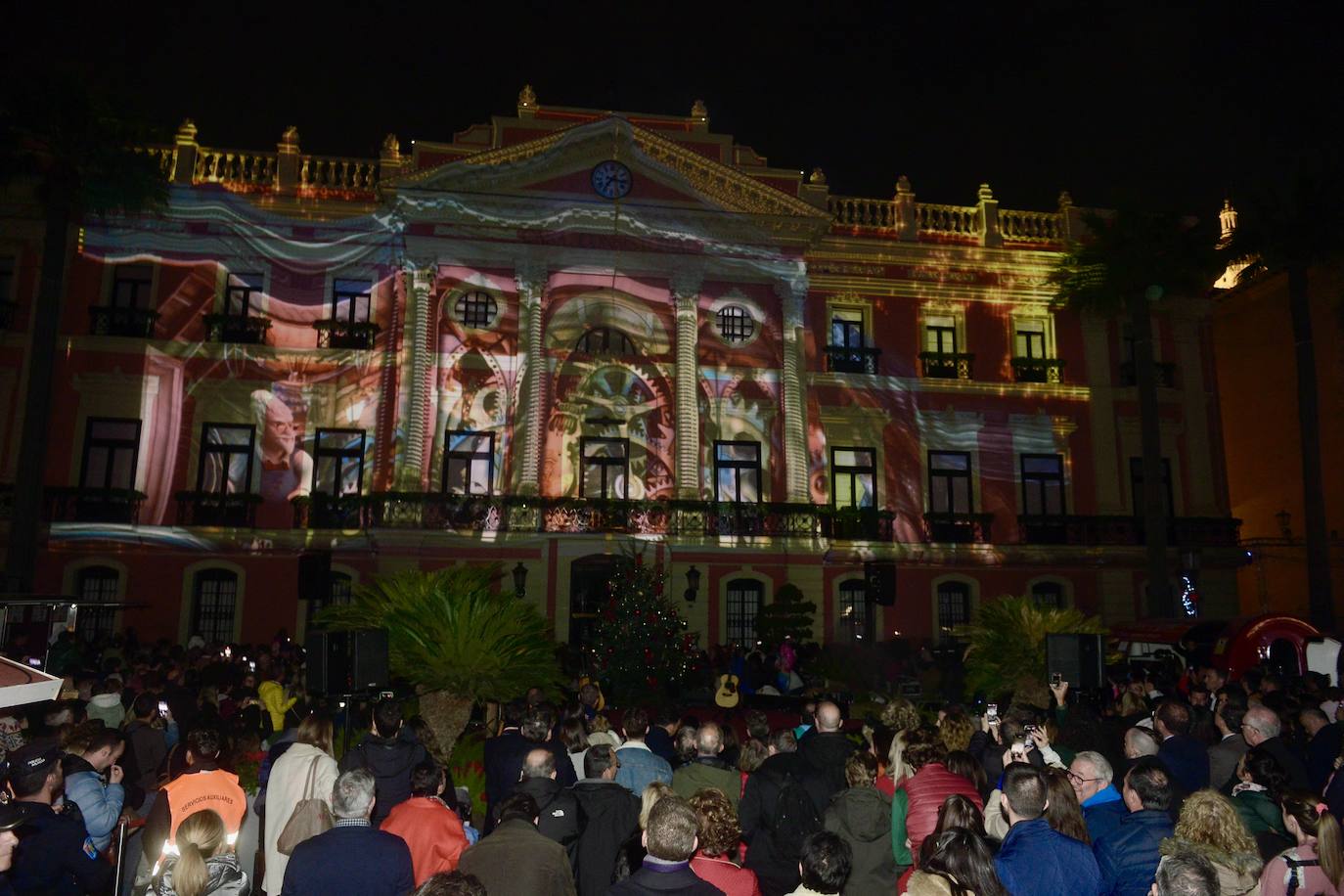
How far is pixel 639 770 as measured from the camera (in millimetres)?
7422

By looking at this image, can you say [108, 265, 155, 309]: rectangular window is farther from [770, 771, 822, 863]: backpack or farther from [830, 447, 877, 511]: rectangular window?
[770, 771, 822, 863]: backpack

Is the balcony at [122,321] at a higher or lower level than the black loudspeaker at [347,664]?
higher

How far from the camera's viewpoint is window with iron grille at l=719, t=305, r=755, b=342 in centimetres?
2797

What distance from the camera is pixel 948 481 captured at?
2894cm

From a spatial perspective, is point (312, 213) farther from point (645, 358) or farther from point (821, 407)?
point (821, 407)

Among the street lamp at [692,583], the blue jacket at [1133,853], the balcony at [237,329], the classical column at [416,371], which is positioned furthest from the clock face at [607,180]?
A: the blue jacket at [1133,853]

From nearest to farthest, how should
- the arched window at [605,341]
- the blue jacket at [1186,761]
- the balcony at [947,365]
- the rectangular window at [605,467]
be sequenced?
1. the blue jacket at [1186,761]
2. the rectangular window at [605,467]
3. the arched window at [605,341]
4. the balcony at [947,365]

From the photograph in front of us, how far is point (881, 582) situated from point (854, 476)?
21.0ft

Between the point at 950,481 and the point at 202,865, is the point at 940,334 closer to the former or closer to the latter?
the point at 950,481

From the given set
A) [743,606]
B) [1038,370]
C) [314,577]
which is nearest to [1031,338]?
[1038,370]

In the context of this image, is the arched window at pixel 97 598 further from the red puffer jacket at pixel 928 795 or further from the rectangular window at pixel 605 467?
the red puffer jacket at pixel 928 795

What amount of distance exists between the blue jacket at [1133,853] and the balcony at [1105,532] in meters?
24.3

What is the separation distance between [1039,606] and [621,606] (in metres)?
7.33

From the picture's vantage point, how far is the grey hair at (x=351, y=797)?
5.04 m
